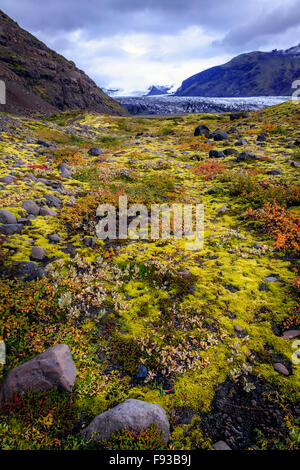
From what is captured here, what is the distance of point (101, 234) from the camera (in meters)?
8.70

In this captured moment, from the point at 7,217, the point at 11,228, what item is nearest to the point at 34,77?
the point at 7,217

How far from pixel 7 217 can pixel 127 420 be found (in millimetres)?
7707

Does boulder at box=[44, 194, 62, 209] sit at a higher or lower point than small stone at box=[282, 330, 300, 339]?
higher

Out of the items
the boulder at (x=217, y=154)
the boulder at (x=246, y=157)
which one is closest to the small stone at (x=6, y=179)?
the boulder at (x=246, y=157)

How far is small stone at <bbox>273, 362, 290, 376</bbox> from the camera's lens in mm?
4090

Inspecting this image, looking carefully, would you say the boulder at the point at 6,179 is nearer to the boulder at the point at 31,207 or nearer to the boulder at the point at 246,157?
the boulder at the point at 31,207

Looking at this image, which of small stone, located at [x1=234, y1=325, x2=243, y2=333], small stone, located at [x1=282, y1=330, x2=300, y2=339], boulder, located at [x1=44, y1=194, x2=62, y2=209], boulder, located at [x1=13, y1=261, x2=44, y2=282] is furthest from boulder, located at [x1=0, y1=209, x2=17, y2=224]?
small stone, located at [x1=282, y1=330, x2=300, y2=339]

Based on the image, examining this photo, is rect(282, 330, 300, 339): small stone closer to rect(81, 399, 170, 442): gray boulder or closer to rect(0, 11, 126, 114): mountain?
rect(81, 399, 170, 442): gray boulder

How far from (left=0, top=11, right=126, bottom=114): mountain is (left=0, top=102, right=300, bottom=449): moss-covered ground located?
56318 millimetres

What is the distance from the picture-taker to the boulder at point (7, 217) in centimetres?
798

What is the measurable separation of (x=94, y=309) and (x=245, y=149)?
2207 cm

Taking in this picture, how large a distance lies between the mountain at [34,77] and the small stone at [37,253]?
5595 centimetres
